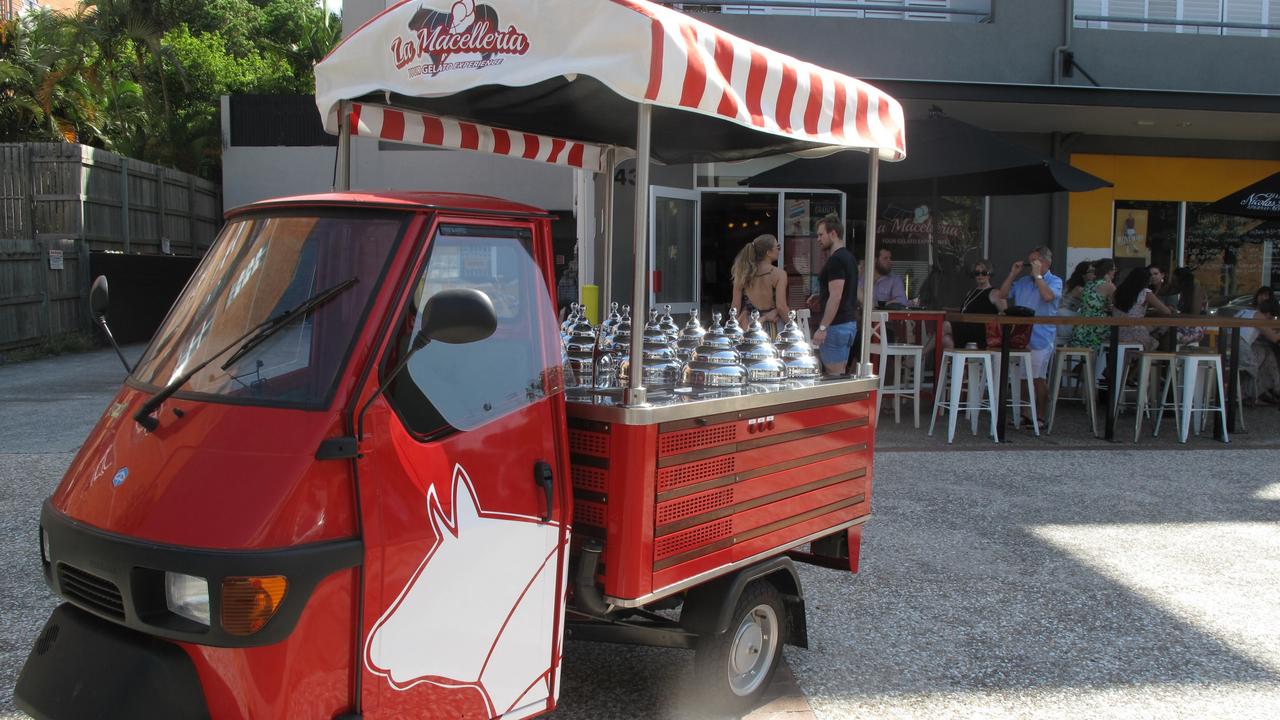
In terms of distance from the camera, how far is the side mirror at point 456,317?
254 centimetres

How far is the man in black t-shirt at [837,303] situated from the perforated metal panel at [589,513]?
4.22 meters

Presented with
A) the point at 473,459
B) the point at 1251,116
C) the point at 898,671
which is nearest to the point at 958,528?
the point at 898,671

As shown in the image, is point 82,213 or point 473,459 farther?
point 82,213

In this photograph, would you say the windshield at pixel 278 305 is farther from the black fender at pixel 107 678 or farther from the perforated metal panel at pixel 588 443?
the perforated metal panel at pixel 588 443

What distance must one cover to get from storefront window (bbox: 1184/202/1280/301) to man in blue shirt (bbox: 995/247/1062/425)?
6391mm

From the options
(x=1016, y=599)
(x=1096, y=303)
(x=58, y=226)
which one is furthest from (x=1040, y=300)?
(x=58, y=226)

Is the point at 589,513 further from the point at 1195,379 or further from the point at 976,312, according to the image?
the point at 1195,379

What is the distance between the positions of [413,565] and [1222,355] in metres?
9.43

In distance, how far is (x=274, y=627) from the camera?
237 cm

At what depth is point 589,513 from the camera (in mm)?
3412

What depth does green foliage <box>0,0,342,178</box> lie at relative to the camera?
2269 centimetres

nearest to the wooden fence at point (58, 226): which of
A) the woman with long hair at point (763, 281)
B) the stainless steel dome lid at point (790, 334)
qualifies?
the woman with long hair at point (763, 281)

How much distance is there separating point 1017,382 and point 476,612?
8.30 meters

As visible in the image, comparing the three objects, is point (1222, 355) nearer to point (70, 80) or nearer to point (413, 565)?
point (413, 565)
